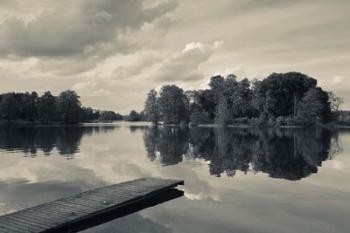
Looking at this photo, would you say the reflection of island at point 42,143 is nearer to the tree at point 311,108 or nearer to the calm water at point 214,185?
the calm water at point 214,185

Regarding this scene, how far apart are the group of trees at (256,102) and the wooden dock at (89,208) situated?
130605 mm

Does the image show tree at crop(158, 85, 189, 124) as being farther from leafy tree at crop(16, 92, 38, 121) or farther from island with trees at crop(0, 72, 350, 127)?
leafy tree at crop(16, 92, 38, 121)

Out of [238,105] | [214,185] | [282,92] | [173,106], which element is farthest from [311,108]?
[214,185]

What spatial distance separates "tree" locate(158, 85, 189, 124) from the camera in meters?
185

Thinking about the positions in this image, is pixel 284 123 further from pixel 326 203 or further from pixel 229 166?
pixel 326 203

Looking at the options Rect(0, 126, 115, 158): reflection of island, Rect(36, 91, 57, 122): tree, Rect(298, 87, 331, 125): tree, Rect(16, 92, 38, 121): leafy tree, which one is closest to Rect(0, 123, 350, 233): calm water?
Rect(0, 126, 115, 158): reflection of island

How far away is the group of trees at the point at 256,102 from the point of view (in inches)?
5896

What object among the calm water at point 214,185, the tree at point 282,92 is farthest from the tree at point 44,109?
the calm water at point 214,185

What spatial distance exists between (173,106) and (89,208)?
166 metres

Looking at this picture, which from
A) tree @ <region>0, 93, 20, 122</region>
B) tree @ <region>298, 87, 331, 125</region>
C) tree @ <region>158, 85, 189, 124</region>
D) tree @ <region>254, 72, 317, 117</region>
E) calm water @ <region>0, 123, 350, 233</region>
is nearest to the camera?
calm water @ <region>0, 123, 350, 233</region>

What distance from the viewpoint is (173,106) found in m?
185

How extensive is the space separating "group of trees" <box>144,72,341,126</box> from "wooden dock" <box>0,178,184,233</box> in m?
131

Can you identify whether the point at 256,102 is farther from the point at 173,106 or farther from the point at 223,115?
the point at 173,106

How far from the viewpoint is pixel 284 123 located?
497 feet
